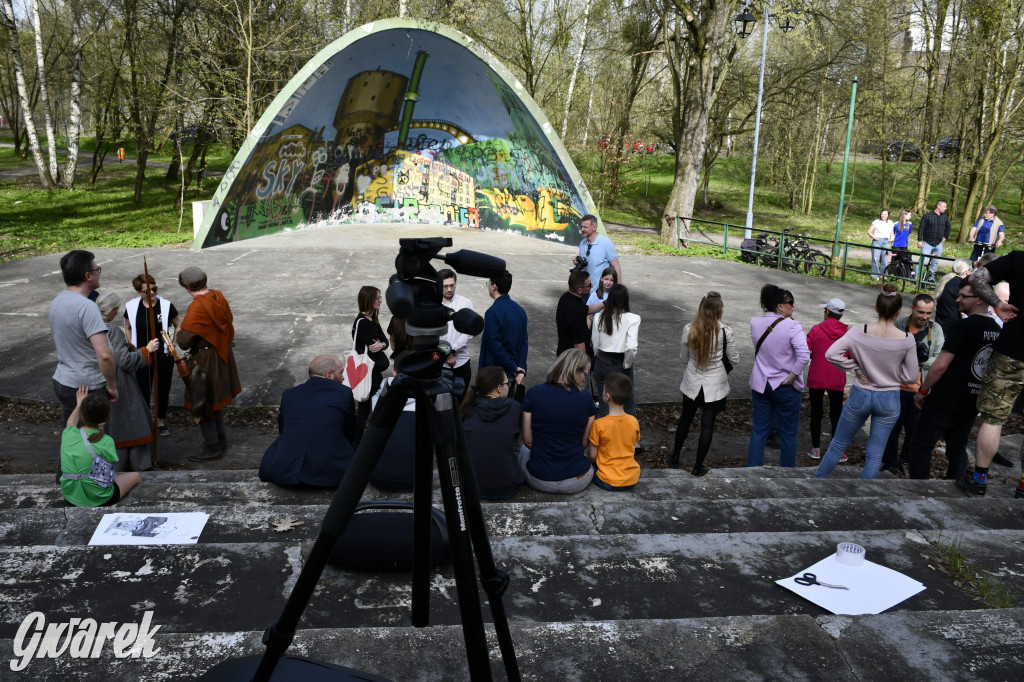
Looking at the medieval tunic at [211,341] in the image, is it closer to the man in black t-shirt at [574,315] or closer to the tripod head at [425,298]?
the man in black t-shirt at [574,315]

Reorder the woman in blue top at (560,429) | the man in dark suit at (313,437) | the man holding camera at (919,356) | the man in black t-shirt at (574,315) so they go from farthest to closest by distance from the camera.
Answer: the man in black t-shirt at (574,315)
the man holding camera at (919,356)
the woman in blue top at (560,429)
the man in dark suit at (313,437)

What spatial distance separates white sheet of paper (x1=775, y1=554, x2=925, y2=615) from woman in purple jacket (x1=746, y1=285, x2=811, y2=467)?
310 cm

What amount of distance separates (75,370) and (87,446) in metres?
1.11

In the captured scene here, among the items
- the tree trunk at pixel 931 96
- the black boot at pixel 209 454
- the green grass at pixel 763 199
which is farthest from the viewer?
the green grass at pixel 763 199

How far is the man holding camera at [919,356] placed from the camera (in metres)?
7.08

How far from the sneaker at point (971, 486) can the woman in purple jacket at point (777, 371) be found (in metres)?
1.42

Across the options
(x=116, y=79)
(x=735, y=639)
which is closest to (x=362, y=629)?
(x=735, y=639)

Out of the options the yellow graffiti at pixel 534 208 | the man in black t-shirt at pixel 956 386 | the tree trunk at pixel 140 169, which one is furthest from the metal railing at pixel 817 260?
the tree trunk at pixel 140 169

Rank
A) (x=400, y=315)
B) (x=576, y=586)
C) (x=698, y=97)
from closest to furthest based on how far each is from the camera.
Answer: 1. (x=400, y=315)
2. (x=576, y=586)
3. (x=698, y=97)

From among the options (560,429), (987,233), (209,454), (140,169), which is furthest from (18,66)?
(987,233)

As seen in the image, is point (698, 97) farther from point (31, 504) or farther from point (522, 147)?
point (31, 504)

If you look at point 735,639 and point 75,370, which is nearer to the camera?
point 735,639

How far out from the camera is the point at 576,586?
136 inches

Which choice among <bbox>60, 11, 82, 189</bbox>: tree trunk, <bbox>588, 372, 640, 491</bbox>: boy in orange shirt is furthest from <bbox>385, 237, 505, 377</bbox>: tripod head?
<bbox>60, 11, 82, 189</bbox>: tree trunk
